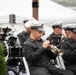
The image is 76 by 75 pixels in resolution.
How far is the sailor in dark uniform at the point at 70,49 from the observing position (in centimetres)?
666

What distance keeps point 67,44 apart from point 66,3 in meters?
19.2

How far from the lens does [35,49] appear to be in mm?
6340

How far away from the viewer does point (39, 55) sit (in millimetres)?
6156

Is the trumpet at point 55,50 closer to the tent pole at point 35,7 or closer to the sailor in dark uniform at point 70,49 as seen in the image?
the sailor in dark uniform at point 70,49

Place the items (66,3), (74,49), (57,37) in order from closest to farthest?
1. (74,49)
2. (57,37)
3. (66,3)

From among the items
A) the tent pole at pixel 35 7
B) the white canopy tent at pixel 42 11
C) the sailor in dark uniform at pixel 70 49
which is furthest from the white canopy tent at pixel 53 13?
the sailor in dark uniform at pixel 70 49

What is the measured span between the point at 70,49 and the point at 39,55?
0.91 m

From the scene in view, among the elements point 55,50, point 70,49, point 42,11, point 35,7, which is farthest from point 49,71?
→ point 42,11

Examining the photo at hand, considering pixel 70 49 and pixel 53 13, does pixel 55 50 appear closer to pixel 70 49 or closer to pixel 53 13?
pixel 70 49

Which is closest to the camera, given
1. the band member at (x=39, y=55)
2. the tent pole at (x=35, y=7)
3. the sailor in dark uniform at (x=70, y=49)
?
the band member at (x=39, y=55)

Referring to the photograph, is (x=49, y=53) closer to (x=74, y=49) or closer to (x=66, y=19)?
(x=74, y=49)

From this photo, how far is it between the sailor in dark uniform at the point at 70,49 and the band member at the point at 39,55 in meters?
0.31

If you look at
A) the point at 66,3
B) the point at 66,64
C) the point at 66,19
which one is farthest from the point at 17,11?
the point at 66,3

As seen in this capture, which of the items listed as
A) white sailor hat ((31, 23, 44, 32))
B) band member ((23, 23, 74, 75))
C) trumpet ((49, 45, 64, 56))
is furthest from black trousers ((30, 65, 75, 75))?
white sailor hat ((31, 23, 44, 32))
